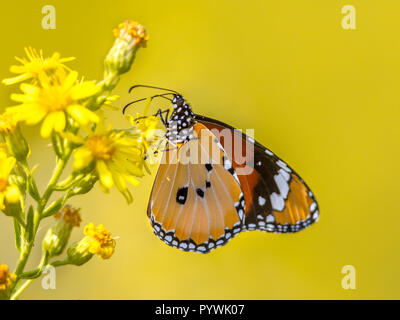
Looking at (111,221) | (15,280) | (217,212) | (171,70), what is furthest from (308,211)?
(171,70)

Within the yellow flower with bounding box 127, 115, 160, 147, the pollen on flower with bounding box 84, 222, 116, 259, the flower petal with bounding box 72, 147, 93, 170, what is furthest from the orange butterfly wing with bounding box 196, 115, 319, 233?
the flower petal with bounding box 72, 147, 93, 170

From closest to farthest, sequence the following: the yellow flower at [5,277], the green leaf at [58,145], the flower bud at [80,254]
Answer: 1. the yellow flower at [5,277]
2. the green leaf at [58,145]
3. the flower bud at [80,254]

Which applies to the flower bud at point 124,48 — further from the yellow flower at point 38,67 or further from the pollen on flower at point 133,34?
the yellow flower at point 38,67

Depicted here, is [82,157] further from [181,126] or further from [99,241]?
[181,126]

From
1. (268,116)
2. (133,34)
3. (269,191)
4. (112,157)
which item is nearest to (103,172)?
(112,157)

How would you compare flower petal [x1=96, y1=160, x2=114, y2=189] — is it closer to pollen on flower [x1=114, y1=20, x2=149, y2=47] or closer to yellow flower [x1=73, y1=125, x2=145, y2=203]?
yellow flower [x1=73, y1=125, x2=145, y2=203]

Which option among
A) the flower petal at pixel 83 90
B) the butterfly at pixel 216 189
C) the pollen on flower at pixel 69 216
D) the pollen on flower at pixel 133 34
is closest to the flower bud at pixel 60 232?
the pollen on flower at pixel 69 216
